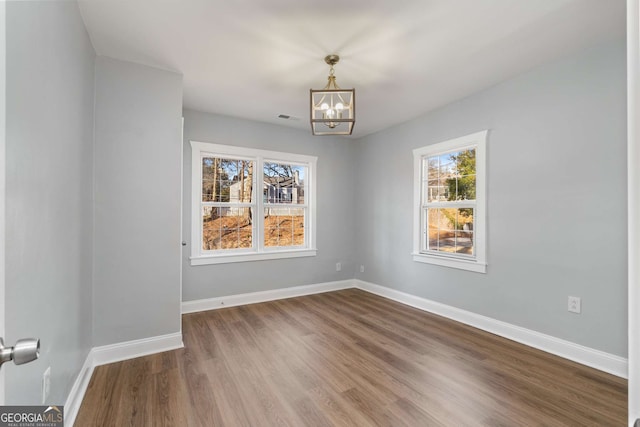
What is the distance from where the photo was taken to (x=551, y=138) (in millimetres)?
2711

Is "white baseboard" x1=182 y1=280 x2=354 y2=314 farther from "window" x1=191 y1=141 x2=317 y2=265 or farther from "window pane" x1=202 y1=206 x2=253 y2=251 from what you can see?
"window pane" x1=202 y1=206 x2=253 y2=251

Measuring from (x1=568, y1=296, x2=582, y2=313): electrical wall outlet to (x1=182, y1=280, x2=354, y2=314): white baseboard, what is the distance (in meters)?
3.08

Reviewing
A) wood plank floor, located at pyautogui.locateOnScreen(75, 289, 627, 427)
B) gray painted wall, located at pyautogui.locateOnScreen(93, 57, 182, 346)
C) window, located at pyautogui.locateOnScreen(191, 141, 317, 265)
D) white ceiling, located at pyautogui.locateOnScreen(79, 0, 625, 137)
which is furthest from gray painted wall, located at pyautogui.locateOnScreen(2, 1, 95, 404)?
window, located at pyautogui.locateOnScreen(191, 141, 317, 265)

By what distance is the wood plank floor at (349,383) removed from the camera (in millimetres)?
1844

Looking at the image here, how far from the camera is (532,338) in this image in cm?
281

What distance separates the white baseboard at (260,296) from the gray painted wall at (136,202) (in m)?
0.99

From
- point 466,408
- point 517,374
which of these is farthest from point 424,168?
point 466,408

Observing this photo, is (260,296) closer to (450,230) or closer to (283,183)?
(283,183)

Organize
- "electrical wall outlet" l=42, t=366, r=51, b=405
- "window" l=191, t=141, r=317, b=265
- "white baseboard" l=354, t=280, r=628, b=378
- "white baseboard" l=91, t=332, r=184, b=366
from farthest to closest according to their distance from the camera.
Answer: "window" l=191, t=141, r=317, b=265, "white baseboard" l=91, t=332, r=184, b=366, "white baseboard" l=354, t=280, r=628, b=378, "electrical wall outlet" l=42, t=366, r=51, b=405

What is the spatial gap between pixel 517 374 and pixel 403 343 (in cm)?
94

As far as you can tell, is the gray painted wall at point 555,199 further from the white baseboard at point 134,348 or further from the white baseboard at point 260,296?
the white baseboard at point 134,348

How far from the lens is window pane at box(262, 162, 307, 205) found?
14.6ft

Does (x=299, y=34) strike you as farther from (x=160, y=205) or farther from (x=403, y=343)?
(x=403, y=343)

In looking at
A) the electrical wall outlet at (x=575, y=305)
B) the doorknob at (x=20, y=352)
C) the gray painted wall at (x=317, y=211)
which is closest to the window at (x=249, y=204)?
the gray painted wall at (x=317, y=211)
